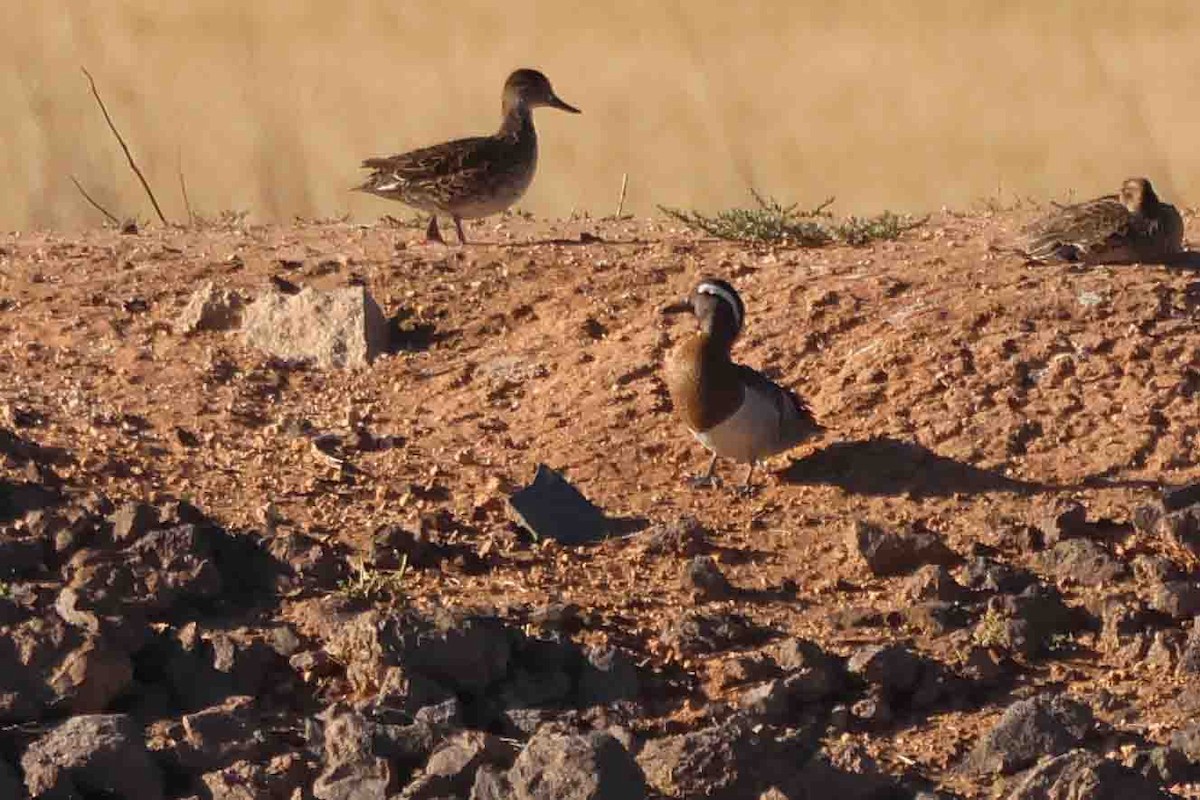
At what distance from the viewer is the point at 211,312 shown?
1073cm

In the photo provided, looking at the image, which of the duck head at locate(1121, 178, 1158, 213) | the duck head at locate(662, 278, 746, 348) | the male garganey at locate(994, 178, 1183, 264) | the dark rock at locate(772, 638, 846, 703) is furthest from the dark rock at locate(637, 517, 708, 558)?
the duck head at locate(1121, 178, 1158, 213)

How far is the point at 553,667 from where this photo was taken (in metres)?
7.87

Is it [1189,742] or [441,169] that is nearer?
[1189,742]

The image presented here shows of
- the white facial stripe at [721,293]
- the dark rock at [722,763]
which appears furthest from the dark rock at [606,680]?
the white facial stripe at [721,293]

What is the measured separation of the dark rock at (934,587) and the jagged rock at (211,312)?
352cm

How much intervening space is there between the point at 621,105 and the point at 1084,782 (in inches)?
568

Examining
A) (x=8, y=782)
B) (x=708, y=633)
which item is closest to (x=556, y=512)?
(x=708, y=633)

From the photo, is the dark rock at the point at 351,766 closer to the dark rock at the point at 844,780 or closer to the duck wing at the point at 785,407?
the dark rock at the point at 844,780

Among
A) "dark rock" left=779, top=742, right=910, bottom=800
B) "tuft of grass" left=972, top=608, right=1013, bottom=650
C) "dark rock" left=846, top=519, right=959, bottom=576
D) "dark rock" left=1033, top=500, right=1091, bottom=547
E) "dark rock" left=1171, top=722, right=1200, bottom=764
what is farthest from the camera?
"dark rock" left=1033, top=500, right=1091, bottom=547

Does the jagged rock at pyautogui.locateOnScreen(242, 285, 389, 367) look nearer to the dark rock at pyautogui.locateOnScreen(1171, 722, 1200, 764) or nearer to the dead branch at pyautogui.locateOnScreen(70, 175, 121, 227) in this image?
the dead branch at pyautogui.locateOnScreen(70, 175, 121, 227)

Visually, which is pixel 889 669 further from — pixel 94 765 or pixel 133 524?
pixel 133 524

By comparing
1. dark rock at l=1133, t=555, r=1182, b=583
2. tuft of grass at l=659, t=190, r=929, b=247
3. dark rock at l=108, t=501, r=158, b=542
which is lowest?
dark rock at l=1133, t=555, r=1182, b=583

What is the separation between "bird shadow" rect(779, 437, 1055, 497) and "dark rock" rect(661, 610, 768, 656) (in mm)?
1292

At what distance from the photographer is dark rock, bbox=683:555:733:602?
8.49 meters
